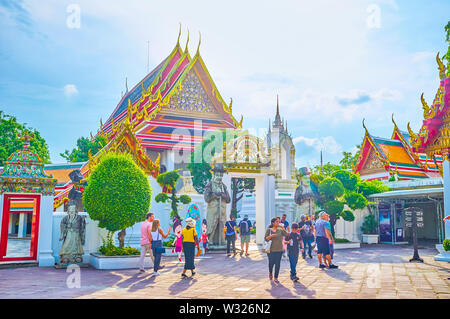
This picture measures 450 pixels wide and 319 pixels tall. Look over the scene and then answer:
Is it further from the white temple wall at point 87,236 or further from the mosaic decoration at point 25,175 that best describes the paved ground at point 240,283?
the mosaic decoration at point 25,175

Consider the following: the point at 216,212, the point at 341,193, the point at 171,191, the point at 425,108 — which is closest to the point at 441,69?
the point at 425,108

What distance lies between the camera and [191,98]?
23750 millimetres

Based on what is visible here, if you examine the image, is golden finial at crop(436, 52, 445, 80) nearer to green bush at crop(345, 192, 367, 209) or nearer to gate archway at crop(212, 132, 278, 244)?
gate archway at crop(212, 132, 278, 244)

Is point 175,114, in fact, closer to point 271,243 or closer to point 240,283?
point 271,243

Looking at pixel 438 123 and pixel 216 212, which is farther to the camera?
pixel 216 212

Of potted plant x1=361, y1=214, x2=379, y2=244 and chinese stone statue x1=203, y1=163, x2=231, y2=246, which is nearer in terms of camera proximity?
chinese stone statue x1=203, y1=163, x2=231, y2=246

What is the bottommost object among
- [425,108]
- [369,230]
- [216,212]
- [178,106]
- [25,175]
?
[369,230]

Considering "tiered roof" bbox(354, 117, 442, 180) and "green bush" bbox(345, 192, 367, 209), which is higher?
"tiered roof" bbox(354, 117, 442, 180)

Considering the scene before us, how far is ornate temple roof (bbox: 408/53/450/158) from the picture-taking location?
452 inches

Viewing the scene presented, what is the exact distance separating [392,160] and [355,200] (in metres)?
9.21

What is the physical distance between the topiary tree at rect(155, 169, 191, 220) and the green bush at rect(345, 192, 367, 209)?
7633 mm

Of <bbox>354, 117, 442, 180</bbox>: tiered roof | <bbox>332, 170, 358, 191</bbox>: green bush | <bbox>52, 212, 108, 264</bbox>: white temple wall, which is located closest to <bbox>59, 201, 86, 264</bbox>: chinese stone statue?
<bbox>52, 212, 108, 264</bbox>: white temple wall
